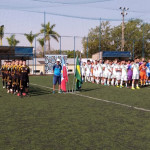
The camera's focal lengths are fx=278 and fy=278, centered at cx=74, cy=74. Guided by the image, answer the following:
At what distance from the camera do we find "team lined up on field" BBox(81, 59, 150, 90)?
59.8 feet

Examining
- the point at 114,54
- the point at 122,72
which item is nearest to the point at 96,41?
the point at 114,54

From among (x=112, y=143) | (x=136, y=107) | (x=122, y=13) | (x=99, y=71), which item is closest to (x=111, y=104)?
(x=136, y=107)

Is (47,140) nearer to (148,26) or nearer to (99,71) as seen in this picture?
(99,71)

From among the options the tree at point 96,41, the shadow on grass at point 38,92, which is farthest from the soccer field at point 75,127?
the tree at point 96,41

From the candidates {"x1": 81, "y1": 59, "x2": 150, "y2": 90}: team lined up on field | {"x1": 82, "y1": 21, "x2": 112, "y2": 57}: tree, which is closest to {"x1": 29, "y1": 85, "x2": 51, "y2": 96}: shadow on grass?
{"x1": 81, "y1": 59, "x2": 150, "y2": 90}: team lined up on field

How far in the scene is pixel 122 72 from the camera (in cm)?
1853

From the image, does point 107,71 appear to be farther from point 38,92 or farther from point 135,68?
point 38,92

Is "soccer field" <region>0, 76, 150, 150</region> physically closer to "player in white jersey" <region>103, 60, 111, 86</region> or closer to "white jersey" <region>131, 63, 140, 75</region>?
"white jersey" <region>131, 63, 140, 75</region>

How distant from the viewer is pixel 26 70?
13398 mm

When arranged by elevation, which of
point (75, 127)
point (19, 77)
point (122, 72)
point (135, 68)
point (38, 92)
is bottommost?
point (75, 127)

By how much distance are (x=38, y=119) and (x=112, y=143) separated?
300 cm

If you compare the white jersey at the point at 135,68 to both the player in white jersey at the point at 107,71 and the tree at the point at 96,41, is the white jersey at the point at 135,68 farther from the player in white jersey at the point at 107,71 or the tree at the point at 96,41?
the tree at the point at 96,41

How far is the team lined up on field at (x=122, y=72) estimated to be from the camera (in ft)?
59.8

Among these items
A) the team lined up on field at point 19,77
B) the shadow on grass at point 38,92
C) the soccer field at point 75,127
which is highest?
the team lined up on field at point 19,77
